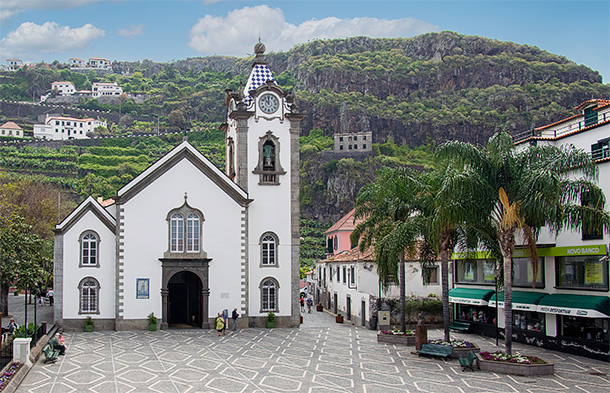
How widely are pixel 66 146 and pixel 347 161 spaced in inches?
2466

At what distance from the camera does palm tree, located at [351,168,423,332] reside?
28.4m

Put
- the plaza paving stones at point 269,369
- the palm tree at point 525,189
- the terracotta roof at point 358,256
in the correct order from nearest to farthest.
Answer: the plaza paving stones at point 269,369 < the palm tree at point 525,189 < the terracotta roof at point 358,256

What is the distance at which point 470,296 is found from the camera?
115 feet

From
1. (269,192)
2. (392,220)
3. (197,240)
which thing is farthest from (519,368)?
(197,240)

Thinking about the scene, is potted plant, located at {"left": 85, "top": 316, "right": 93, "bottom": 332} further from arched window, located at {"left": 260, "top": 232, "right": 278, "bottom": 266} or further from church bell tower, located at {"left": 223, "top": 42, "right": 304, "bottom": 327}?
arched window, located at {"left": 260, "top": 232, "right": 278, "bottom": 266}

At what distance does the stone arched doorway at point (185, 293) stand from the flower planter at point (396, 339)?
9918mm

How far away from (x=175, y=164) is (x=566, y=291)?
21.1 metres

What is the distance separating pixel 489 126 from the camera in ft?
549

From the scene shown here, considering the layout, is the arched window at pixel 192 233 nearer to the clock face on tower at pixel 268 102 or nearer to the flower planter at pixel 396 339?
the clock face on tower at pixel 268 102

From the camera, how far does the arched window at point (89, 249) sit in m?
34.9

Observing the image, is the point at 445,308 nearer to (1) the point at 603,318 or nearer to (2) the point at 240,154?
(1) the point at 603,318

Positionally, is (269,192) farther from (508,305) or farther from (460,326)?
(508,305)

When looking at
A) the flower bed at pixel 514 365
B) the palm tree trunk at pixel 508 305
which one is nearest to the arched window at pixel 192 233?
the flower bed at pixel 514 365

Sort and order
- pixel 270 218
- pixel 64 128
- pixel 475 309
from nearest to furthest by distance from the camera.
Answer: pixel 475 309
pixel 270 218
pixel 64 128
